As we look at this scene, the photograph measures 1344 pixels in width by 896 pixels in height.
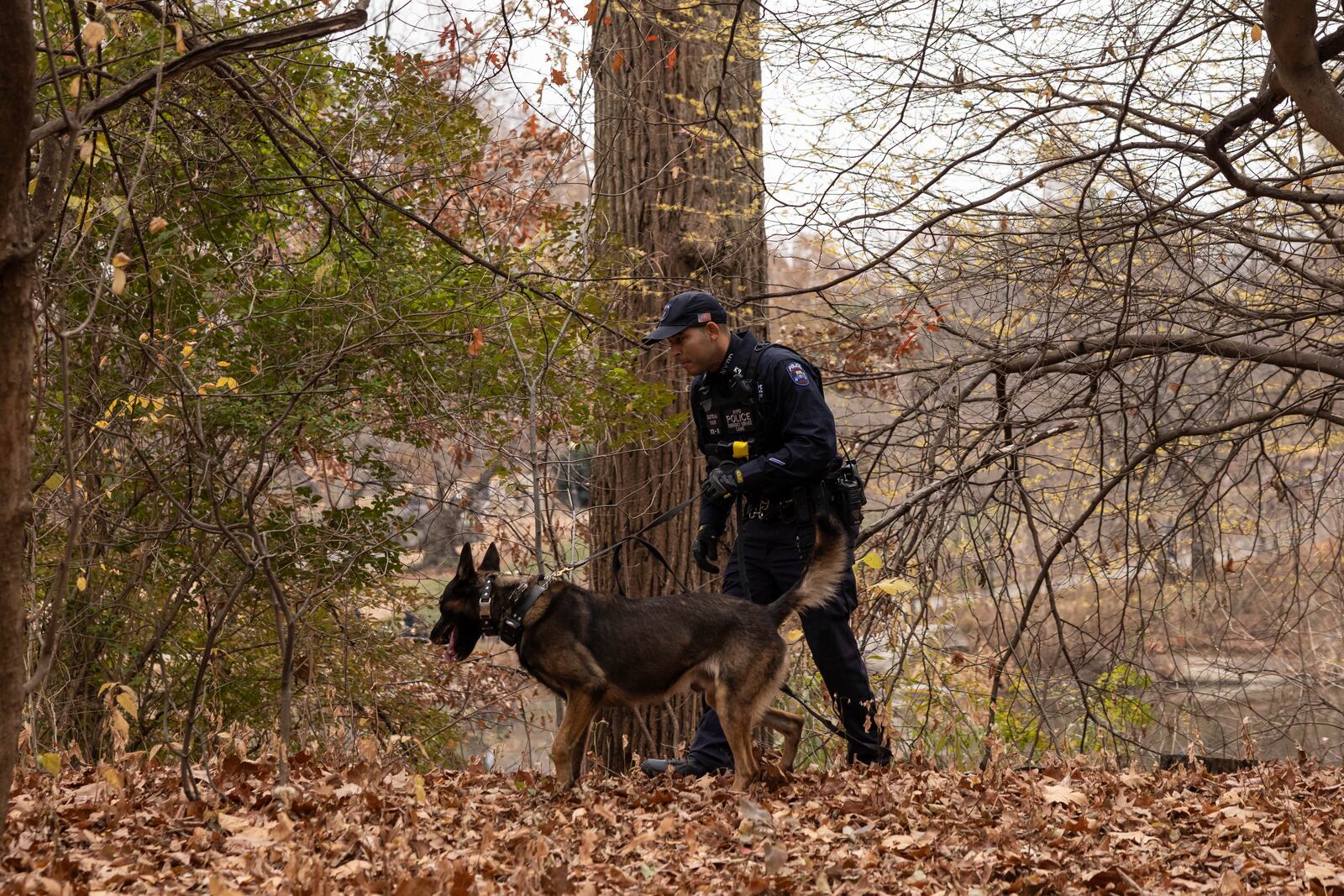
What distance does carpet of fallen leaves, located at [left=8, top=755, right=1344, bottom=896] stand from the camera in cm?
390

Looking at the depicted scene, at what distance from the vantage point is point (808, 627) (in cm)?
626

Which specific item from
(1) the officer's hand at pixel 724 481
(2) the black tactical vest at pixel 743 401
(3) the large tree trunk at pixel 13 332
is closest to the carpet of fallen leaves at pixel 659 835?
(3) the large tree trunk at pixel 13 332

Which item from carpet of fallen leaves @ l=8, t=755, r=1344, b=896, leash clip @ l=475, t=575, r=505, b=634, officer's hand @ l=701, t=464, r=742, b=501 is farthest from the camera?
officer's hand @ l=701, t=464, r=742, b=501

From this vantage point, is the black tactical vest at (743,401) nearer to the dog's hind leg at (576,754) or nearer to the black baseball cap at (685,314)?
the black baseball cap at (685,314)

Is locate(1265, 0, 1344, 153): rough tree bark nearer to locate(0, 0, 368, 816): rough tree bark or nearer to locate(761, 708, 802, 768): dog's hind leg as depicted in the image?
locate(761, 708, 802, 768): dog's hind leg

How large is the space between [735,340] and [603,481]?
9.69 feet

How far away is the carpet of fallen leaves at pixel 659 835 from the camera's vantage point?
154 inches

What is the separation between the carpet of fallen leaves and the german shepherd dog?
1.40ft

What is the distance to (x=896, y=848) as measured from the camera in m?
4.41

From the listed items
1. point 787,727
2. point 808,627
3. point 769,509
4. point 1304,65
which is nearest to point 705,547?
point 769,509

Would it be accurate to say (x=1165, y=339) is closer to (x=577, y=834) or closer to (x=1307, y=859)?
(x=1307, y=859)

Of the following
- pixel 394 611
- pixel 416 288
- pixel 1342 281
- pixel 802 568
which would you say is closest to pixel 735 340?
pixel 802 568

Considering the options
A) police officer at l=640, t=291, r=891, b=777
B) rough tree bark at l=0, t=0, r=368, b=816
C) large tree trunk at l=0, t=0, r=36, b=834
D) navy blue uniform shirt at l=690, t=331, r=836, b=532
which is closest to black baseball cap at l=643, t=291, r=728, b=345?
police officer at l=640, t=291, r=891, b=777

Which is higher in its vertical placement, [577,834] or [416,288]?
[416,288]
